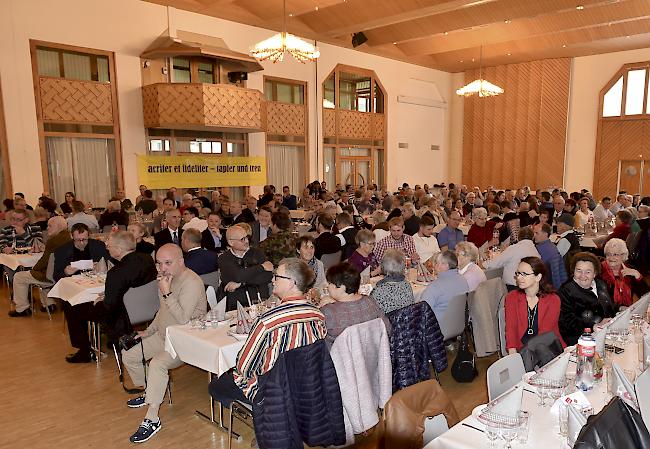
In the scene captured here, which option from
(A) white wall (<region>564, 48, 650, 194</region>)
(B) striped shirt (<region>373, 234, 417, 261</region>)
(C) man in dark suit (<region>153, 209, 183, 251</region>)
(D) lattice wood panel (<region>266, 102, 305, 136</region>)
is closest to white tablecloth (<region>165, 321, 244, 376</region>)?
(B) striped shirt (<region>373, 234, 417, 261</region>)

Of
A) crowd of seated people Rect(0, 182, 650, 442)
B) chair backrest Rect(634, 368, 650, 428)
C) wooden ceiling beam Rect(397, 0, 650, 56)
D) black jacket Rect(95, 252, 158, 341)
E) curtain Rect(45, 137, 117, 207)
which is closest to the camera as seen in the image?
chair backrest Rect(634, 368, 650, 428)

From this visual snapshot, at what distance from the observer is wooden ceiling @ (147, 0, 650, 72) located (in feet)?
44.9

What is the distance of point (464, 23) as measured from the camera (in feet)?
49.7

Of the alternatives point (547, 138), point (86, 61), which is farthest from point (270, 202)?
point (547, 138)

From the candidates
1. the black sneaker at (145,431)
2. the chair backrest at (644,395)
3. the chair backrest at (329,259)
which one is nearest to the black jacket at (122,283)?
the black sneaker at (145,431)

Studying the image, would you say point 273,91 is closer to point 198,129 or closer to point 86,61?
point 198,129

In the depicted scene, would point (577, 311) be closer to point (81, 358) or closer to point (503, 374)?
point (503, 374)

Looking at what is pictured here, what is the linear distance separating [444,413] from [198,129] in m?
12.3

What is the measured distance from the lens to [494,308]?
4641 mm

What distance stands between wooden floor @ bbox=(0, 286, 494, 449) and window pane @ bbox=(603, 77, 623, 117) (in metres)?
16.0

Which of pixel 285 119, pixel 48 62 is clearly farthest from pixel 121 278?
pixel 285 119

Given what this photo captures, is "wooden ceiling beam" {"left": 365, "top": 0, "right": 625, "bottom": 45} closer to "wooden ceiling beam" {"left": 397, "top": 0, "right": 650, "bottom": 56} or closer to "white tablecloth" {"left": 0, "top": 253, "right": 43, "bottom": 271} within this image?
"wooden ceiling beam" {"left": 397, "top": 0, "right": 650, "bottom": 56}

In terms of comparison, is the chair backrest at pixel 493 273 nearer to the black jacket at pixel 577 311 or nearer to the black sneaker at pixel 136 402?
the black jacket at pixel 577 311

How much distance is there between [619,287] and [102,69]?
1201 centimetres
